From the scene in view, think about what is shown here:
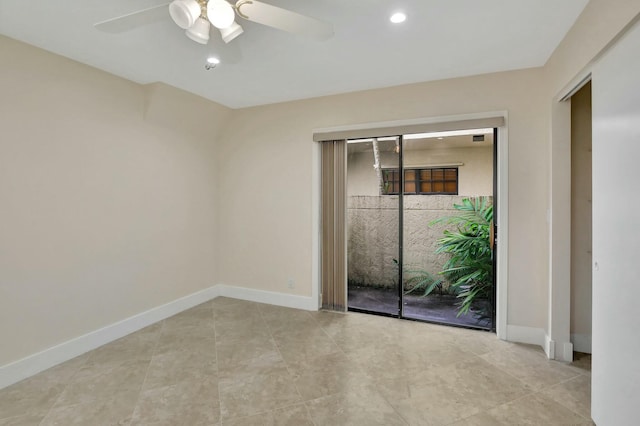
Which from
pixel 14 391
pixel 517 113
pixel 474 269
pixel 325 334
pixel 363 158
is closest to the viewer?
pixel 14 391

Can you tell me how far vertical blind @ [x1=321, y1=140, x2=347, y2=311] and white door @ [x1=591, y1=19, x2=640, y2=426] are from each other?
2187mm

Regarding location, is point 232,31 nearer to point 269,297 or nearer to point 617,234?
point 617,234

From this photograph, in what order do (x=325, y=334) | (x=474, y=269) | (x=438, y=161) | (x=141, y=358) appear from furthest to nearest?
1. (x=438, y=161)
2. (x=474, y=269)
3. (x=325, y=334)
4. (x=141, y=358)

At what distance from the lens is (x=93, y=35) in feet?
6.96

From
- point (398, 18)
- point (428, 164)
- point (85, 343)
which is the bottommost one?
point (85, 343)

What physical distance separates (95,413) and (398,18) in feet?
10.2

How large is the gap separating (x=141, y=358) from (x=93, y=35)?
250cm

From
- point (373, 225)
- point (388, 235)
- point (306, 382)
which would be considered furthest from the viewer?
point (373, 225)

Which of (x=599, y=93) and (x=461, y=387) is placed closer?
(x=599, y=93)

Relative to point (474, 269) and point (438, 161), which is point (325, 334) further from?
point (438, 161)

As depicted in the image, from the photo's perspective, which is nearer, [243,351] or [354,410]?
[354,410]

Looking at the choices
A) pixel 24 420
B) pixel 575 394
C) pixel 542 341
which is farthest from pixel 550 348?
pixel 24 420

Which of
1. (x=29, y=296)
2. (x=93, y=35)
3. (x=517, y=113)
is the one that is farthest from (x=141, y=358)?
(x=517, y=113)

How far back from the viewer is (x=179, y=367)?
2.35 m
